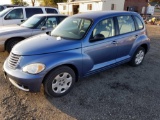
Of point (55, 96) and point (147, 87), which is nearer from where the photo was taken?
point (55, 96)

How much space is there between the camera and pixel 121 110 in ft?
10.4

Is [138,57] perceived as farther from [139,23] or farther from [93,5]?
[93,5]

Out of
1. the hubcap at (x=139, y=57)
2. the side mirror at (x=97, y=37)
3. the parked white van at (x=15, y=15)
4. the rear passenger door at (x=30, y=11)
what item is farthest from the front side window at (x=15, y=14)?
the hubcap at (x=139, y=57)

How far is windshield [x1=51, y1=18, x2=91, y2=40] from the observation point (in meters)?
3.79

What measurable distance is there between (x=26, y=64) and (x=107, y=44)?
203cm

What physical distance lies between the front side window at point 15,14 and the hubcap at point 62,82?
711 cm

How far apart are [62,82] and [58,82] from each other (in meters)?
0.10

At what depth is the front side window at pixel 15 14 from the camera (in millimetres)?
9008

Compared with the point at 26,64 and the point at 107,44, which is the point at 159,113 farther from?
the point at 26,64

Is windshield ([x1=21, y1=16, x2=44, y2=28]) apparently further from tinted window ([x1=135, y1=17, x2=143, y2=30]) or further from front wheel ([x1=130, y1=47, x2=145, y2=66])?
front wheel ([x1=130, y1=47, x2=145, y2=66])

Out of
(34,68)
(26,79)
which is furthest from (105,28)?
(26,79)

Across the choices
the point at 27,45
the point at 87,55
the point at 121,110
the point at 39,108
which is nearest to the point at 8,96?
the point at 39,108

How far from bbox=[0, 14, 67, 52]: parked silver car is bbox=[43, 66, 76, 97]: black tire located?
2.59 metres

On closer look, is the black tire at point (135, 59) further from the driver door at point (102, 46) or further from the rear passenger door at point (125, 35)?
the driver door at point (102, 46)
